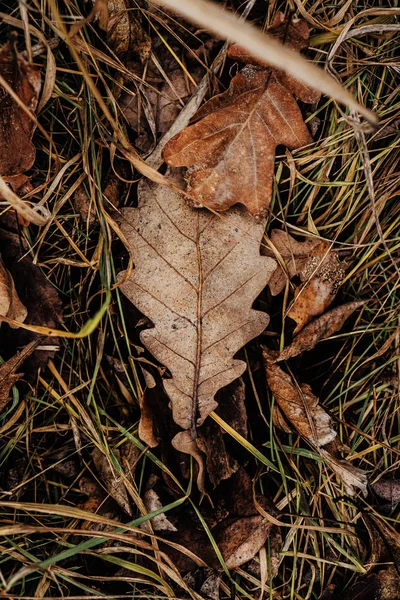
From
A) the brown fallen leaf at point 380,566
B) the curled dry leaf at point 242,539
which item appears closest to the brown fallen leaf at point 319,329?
the curled dry leaf at point 242,539

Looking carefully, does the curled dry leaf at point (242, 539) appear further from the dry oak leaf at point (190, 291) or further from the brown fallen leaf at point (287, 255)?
the brown fallen leaf at point (287, 255)

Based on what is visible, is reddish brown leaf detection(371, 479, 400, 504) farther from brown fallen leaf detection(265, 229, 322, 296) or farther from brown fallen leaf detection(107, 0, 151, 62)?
brown fallen leaf detection(107, 0, 151, 62)

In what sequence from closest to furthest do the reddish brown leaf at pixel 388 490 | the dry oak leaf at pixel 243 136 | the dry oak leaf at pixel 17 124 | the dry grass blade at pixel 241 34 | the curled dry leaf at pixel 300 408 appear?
the dry grass blade at pixel 241 34, the dry oak leaf at pixel 17 124, the dry oak leaf at pixel 243 136, the curled dry leaf at pixel 300 408, the reddish brown leaf at pixel 388 490

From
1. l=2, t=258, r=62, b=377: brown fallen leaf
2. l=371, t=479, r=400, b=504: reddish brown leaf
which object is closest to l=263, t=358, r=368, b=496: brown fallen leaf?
l=371, t=479, r=400, b=504: reddish brown leaf

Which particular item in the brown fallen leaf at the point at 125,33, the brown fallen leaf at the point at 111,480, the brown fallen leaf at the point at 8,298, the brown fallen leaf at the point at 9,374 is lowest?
the brown fallen leaf at the point at 111,480

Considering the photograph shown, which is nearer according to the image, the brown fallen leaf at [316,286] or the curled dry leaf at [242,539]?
the curled dry leaf at [242,539]

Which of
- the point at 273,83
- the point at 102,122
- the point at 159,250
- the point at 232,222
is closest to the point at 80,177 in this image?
the point at 102,122

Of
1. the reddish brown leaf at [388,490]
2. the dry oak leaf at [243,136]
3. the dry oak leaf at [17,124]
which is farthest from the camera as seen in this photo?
the reddish brown leaf at [388,490]
